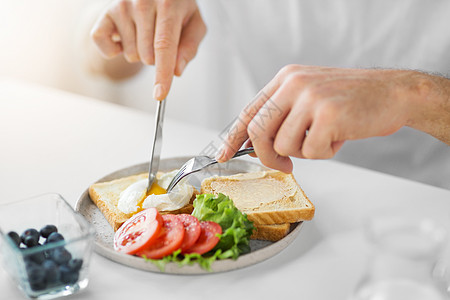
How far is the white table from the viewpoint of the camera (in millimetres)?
1096

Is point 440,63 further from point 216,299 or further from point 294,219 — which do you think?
point 216,299

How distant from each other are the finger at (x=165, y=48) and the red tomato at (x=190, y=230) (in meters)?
0.50

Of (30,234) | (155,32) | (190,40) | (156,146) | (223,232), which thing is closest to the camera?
(30,234)

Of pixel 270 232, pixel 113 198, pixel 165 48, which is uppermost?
pixel 165 48

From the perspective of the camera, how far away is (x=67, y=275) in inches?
39.8

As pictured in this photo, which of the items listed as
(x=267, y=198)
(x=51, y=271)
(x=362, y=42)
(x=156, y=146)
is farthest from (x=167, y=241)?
(x=362, y=42)

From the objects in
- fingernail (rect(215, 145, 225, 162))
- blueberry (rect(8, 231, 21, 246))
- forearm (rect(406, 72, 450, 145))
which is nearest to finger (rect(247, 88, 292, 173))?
fingernail (rect(215, 145, 225, 162))

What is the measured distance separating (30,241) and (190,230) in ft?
1.15

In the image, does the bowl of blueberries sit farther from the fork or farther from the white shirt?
the white shirt

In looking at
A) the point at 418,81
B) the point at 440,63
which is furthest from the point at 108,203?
the point at 440,63

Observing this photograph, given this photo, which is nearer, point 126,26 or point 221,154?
point 221,154

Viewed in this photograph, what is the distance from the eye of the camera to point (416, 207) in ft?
4.77

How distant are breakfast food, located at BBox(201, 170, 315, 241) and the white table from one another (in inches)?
2.5

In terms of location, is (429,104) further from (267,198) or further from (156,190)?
(156,190)
